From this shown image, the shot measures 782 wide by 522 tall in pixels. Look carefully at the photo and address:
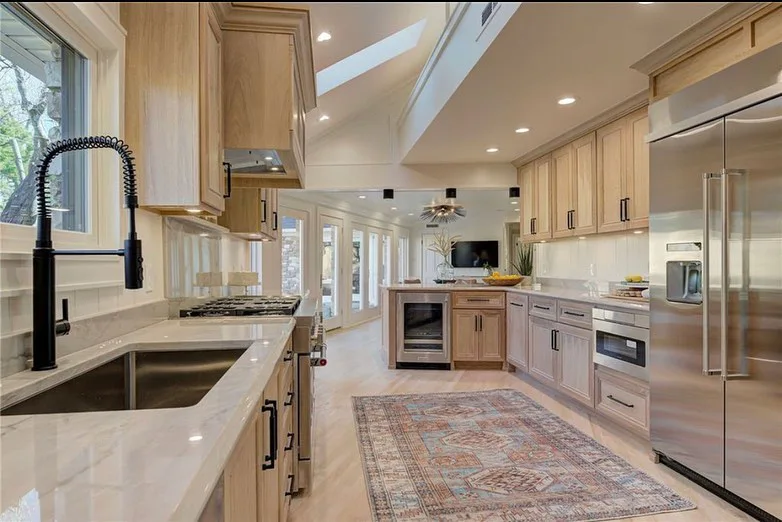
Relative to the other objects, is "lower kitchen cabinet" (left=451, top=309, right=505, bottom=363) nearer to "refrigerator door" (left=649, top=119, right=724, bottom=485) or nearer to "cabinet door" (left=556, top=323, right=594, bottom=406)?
"cabinet door" (left=556, top=323, right=594, bottom=406)

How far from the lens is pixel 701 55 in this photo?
223 cm

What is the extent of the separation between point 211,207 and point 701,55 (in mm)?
2541

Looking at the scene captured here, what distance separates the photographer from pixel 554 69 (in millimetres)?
2559

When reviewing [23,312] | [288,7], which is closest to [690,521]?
[23,312]

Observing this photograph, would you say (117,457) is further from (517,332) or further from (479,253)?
(479,253)

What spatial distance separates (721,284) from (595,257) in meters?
2.16

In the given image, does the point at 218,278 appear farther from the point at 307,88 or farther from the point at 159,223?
the point at 307,88

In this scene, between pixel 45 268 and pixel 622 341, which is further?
pixel 622 341

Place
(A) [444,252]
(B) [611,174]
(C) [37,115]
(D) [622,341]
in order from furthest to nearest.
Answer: (A) [444,252], (B) [611,174], (D) [622,341], (C) [37,115]

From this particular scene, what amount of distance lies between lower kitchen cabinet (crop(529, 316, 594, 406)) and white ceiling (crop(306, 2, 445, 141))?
8.26 ft

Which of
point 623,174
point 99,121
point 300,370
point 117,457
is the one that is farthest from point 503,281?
point 117,457

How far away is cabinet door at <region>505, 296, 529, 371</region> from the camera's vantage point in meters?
4.11

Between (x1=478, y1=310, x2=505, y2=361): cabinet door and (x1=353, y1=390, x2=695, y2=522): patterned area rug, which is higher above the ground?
(x1=478, y1=310, x2=505, y2=361): cabinet door

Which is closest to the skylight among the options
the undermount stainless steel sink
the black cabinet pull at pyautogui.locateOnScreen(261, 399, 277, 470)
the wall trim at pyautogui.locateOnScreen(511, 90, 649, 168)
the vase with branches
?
the wall trim at pyautogui.locateOnScreen(511, 90, 649, 168)
